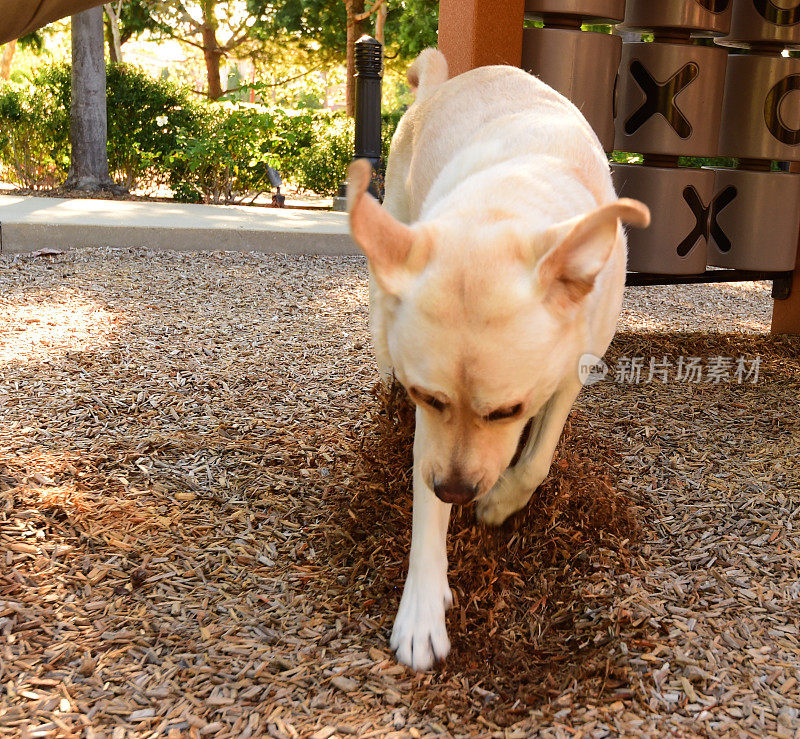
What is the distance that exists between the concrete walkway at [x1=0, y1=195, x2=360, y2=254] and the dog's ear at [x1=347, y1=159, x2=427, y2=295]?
6513 mm

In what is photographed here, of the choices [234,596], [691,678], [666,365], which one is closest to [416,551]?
[234,596]

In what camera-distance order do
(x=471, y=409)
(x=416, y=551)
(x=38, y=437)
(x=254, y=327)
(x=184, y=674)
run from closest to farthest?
(x=471, y=409) → (x=184, y=674) → (x=416, y=551) → (x=38, y=437) → (x=254, y=327)

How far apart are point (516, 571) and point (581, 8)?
3.25 m

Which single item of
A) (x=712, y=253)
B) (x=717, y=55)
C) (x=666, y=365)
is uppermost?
(x=717, y=55)

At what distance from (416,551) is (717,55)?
3956 mm

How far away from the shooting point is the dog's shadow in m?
2.64

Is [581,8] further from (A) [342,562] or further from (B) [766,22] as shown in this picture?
(A) [342,562]

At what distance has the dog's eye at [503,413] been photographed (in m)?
2.27

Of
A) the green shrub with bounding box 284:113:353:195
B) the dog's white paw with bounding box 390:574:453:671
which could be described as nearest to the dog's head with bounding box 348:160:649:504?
the dog's white paw with bounding box 390:574:453:671

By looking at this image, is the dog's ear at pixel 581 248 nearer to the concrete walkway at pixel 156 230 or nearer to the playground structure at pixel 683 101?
the playground structure at pixel 683 101

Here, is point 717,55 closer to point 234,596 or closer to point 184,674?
point 234,596

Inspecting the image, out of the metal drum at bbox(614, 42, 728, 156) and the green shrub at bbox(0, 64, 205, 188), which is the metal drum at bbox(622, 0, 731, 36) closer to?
the metal drum at bbox(614, 42, 728, 156)

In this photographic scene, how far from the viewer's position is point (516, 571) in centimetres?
312

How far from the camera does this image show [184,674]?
2564 millimetres
